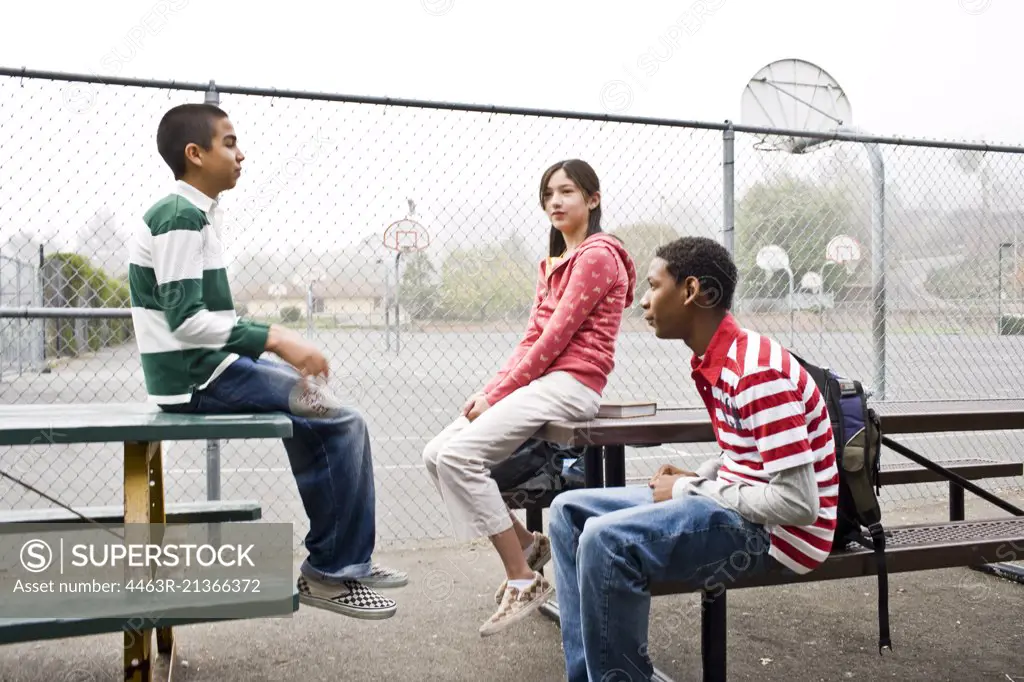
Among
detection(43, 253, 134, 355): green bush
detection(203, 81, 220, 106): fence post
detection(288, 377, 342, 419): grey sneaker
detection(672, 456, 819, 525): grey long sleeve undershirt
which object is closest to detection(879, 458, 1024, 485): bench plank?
detection(672, 456, 819, 525): grey long sleeve undershirt

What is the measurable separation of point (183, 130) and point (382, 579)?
1663 millimetres

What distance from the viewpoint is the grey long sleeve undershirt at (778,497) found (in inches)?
91.2

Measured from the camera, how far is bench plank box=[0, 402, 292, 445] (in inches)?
94.7

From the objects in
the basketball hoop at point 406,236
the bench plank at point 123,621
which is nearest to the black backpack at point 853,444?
the bench plank at point 123,621

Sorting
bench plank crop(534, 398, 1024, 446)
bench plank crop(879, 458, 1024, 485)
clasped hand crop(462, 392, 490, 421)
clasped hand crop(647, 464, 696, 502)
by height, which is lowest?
bench plank crop(879, 458, 1024, 485)

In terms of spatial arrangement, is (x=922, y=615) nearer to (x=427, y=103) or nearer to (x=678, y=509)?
(x=678, y=509)

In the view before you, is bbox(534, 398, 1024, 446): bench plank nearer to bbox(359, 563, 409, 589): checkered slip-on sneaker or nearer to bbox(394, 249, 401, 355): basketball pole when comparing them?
bbox(359, 563, 409, 589): checkered slip-on sneaker

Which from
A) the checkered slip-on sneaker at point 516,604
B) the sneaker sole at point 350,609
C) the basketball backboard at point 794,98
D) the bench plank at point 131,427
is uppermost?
the basketball backboard at point 794,98

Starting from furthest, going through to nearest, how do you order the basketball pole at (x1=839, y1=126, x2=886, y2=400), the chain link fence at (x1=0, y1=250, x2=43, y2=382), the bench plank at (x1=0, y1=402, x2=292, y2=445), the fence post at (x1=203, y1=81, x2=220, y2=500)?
the chain link fence at (x1=0, y1=250, x2=43, y2=382)
the basketball pole at (x1=839, y1=126, x2=886, y2=400)
the fence post at (x1=203, y1=81, x2=220, y2=500)
the bench plank at (x1=0, y1=402, x2=292, y2=445)

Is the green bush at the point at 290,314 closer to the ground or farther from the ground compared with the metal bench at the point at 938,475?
farther from the ground

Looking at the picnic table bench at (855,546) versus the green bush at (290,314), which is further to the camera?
the green bush at (290,314)

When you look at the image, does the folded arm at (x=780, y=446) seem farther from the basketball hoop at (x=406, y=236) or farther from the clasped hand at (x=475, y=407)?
the basketball hoop at (x=406, y=236)

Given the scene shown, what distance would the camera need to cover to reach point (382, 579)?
3.13 meters

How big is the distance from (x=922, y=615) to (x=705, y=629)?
6.24 ft
